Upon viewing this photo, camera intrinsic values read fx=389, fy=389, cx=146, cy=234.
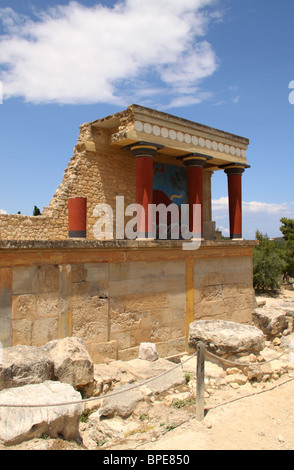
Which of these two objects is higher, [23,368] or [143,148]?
[143,148]

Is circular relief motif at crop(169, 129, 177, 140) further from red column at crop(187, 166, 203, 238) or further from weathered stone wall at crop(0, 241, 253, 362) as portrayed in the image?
weathered stone wall at crop(0, 241, 253, 362)

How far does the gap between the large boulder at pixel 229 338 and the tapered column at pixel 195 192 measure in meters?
4.97

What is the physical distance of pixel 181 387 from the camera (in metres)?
5.54

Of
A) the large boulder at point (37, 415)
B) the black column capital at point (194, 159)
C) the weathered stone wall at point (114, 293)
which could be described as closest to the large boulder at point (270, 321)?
the weathered stone wall at point (114, 293)

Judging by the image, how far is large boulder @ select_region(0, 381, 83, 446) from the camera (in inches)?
137

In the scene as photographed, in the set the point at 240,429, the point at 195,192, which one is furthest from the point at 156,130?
the point at 240,429

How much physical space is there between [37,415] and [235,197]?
35.9 ft

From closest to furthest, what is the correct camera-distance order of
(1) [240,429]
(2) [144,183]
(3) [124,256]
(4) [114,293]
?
1. (1) [240,429]
2. (4) [114,293]
3. (3) [124,256]
4. (2) [144,183]

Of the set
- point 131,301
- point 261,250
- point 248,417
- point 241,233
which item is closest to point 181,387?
point 248,417

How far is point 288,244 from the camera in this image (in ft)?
87.0

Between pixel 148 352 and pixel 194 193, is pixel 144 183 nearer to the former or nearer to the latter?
pixel 194 193

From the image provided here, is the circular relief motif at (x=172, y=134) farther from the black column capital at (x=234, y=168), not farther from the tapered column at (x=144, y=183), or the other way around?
the black column capital at (x=234, y=168)

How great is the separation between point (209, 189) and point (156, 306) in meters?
8.16

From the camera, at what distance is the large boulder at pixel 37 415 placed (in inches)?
137
